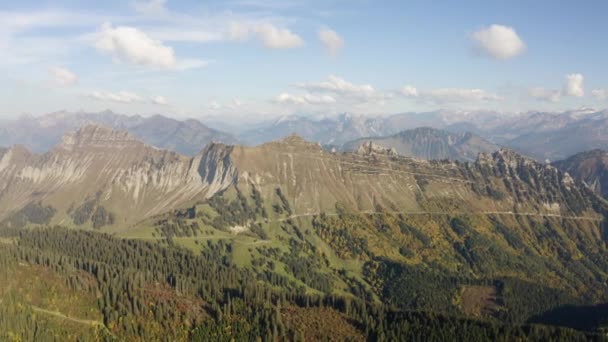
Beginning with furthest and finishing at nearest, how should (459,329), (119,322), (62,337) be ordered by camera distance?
(459,329) → (119,322) → (62,337)

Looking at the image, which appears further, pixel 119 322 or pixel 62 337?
pixel 119 322

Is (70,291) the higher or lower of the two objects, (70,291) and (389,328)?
the higher

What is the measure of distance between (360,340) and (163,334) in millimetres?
72206

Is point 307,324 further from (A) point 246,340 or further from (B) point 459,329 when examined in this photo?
(B) point 459,329

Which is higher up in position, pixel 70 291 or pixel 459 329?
pixel 70 291

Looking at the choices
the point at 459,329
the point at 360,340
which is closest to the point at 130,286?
the point at 360,340

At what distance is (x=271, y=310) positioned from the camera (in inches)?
7825

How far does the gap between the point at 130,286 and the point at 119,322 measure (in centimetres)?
2470

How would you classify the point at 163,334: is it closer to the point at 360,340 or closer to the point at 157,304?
the point at 157,304

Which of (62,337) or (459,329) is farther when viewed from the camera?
(459,329)

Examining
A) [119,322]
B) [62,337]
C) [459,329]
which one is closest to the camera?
[62,337]

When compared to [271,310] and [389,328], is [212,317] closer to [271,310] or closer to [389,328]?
[271,310]

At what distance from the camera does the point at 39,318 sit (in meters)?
167

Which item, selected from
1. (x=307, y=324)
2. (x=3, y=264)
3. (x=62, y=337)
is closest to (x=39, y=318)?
(x=62, y=337)
